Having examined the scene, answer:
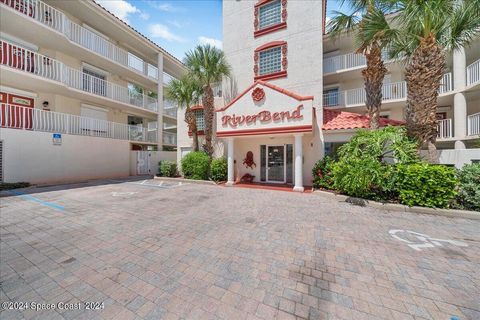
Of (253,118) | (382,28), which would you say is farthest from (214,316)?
(382,28)

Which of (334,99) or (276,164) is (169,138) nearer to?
(276,164)

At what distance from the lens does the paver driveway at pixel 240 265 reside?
2.53 m

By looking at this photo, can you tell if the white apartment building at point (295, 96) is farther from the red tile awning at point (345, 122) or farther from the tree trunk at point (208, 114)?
the tree trunk at point (208, 114)

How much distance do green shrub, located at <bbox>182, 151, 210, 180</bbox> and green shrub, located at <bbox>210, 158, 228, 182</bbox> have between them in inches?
23.6

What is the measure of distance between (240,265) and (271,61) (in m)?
13.0

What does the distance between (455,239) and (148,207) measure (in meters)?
8.83

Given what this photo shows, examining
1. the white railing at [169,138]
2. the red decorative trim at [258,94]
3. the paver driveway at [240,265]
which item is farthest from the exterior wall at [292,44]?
the white railing at [169,138]

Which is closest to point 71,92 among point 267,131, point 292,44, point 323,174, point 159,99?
point 159,99

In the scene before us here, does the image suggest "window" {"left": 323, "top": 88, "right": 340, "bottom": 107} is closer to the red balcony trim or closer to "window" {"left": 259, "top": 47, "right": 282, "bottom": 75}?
"window" {"left": 259, "top": 47, "right": 282, "bottom": 75}

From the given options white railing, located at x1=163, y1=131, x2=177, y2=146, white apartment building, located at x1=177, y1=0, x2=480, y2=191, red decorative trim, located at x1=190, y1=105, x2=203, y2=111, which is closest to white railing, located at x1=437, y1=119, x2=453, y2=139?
white apartment building, located at x1=177, y1=0, x2=480, y2=191

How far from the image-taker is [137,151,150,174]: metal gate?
18.3m

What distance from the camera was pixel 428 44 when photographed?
7211 mm

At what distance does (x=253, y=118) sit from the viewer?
11188 millimetres

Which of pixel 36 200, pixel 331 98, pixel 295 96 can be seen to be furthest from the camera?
pixel 331 98
